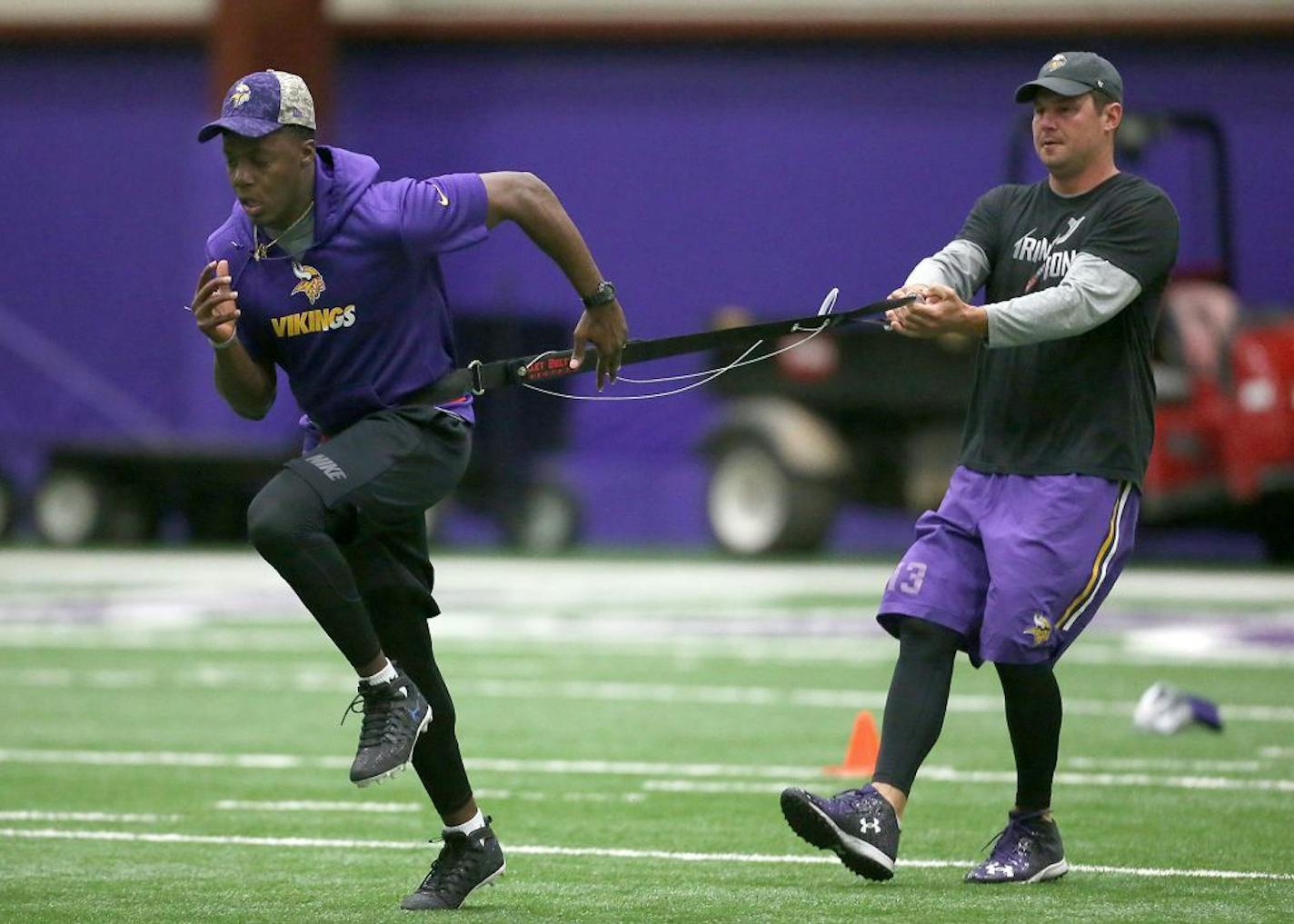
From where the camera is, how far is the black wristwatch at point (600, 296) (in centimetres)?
652

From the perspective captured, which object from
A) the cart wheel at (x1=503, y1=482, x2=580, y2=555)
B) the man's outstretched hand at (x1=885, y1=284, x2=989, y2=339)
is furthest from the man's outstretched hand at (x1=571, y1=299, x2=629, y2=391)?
the cart wheel at (x1=503, y1=482, x2=580, y2=555)

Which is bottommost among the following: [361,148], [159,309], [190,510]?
[190,510]

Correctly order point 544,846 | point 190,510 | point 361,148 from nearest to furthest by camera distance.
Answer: point 544,846
point 190,510
point 361,148

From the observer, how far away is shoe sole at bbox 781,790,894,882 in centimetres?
647

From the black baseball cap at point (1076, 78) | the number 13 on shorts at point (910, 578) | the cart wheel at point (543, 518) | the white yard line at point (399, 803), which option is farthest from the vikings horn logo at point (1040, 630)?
the cart wheel at point (543, 518)

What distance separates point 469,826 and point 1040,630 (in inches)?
66.1

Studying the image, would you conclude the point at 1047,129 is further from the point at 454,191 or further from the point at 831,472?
the point at 831,472

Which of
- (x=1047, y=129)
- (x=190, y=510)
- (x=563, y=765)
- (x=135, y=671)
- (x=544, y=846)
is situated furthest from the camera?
(x=190, y=510)

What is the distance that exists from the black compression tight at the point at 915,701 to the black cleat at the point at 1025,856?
1.28 feet

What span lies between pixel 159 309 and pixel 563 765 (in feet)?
67.7

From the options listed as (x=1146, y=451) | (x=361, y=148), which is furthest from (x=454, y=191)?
(x=361, y=148)

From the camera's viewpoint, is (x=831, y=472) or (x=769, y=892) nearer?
(x=769, y=892)

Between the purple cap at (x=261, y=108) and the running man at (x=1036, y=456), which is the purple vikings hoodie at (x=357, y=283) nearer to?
the purple cap at (x=261, y=108)

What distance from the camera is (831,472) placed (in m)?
22.2
